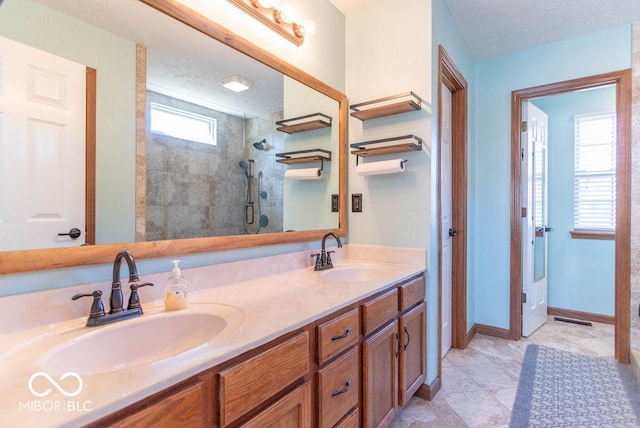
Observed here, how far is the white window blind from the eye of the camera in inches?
119

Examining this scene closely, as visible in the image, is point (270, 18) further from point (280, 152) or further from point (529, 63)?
point (529, 63)

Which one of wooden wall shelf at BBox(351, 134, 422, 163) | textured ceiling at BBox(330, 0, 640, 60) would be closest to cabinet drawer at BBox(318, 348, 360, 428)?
wooden wall shelf at BBox(351, 134, 422, 163)

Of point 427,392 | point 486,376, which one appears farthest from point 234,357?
point 486,376

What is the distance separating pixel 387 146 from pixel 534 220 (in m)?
1.92

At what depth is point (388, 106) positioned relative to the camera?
1867mm

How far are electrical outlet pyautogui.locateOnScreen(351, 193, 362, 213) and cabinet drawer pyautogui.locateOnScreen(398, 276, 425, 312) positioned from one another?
604mm

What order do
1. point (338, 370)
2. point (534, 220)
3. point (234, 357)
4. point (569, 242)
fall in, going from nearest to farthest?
1. point (234, 357)
2. point (338, 370)
3. point (534, 220)
4. point (569, 242)

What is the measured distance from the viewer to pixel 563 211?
325 centimetres

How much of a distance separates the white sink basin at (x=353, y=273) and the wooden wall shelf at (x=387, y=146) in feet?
2.32

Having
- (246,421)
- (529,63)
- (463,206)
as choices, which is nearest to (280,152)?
(246,421)

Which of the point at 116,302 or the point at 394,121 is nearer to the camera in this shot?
the point at 116,302

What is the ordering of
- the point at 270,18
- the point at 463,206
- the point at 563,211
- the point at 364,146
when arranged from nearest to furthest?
the point at 270,18, the point at 364,146, the point at 463,206, the point at 563,211

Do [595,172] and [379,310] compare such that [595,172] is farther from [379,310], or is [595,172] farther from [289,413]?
[289,413]

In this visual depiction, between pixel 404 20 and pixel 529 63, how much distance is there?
1.48 m
